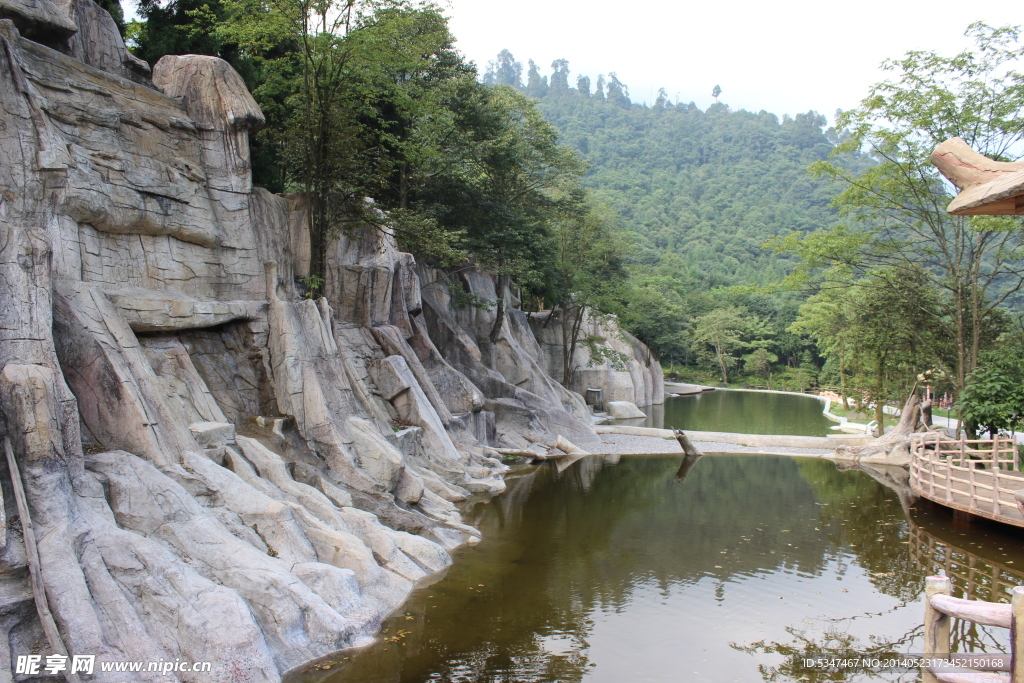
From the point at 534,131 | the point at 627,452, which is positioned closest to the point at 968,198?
the point at 627,452

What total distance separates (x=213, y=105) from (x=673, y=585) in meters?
11.6

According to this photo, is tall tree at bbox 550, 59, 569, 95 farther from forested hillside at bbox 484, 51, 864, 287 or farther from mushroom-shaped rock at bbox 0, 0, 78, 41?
mushroom-shaped rock at bbox 0, 0, 78, 41

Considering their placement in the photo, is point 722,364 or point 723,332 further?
point 722,364

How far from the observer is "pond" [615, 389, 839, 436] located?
28000mm

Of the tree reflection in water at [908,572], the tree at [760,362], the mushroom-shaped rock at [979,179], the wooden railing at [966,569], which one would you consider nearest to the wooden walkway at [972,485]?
the tree reflection in water at [908,572]

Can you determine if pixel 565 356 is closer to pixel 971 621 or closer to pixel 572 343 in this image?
pixel 572 343

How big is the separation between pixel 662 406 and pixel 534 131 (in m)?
19.0

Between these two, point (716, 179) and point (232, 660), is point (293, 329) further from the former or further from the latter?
point (716, 179)

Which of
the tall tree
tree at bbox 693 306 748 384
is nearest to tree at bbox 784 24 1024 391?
tree at bbox 693 306 748 384

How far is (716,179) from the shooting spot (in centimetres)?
9825

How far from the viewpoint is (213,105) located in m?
12.8

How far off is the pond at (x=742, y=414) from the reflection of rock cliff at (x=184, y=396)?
1468 cm

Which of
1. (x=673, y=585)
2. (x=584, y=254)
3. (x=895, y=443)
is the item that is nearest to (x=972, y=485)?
(x=673, y=585)

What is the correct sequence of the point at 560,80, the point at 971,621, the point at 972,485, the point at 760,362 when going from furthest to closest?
the point at 560,80
the point at 760,362
the point at 972,485
the point at 971,621
